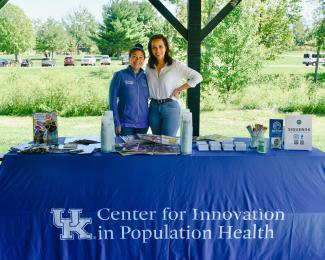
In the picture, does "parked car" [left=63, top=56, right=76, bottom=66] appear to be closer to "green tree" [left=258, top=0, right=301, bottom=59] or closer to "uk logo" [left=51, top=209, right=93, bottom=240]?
"green tree" [left=258, top=0, right=301, bottom=59]

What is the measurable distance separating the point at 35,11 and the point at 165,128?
12.6 meters

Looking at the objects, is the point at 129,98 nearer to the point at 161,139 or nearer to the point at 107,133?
the point at 161,139

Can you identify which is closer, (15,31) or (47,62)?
(15,31)

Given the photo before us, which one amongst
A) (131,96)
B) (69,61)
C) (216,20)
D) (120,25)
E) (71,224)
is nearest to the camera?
(71,224)

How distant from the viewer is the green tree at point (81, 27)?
1353 centimetres

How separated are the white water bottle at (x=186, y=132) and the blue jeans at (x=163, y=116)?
71 centimetres

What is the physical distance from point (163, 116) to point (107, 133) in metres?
0.76

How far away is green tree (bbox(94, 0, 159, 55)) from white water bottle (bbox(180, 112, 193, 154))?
1156cm

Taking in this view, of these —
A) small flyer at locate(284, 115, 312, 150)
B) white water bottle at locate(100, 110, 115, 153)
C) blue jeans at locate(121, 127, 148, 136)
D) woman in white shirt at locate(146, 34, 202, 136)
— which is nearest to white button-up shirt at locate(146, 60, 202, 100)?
woman in white shirt at locate(146, 34, 202, 136)

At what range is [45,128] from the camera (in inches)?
89.6

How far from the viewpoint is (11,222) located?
2.01m

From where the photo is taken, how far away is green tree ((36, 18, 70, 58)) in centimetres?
1294

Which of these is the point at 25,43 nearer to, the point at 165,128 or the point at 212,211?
the point at 165,128

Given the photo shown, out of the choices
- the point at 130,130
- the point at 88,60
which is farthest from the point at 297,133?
the point at 88,60
